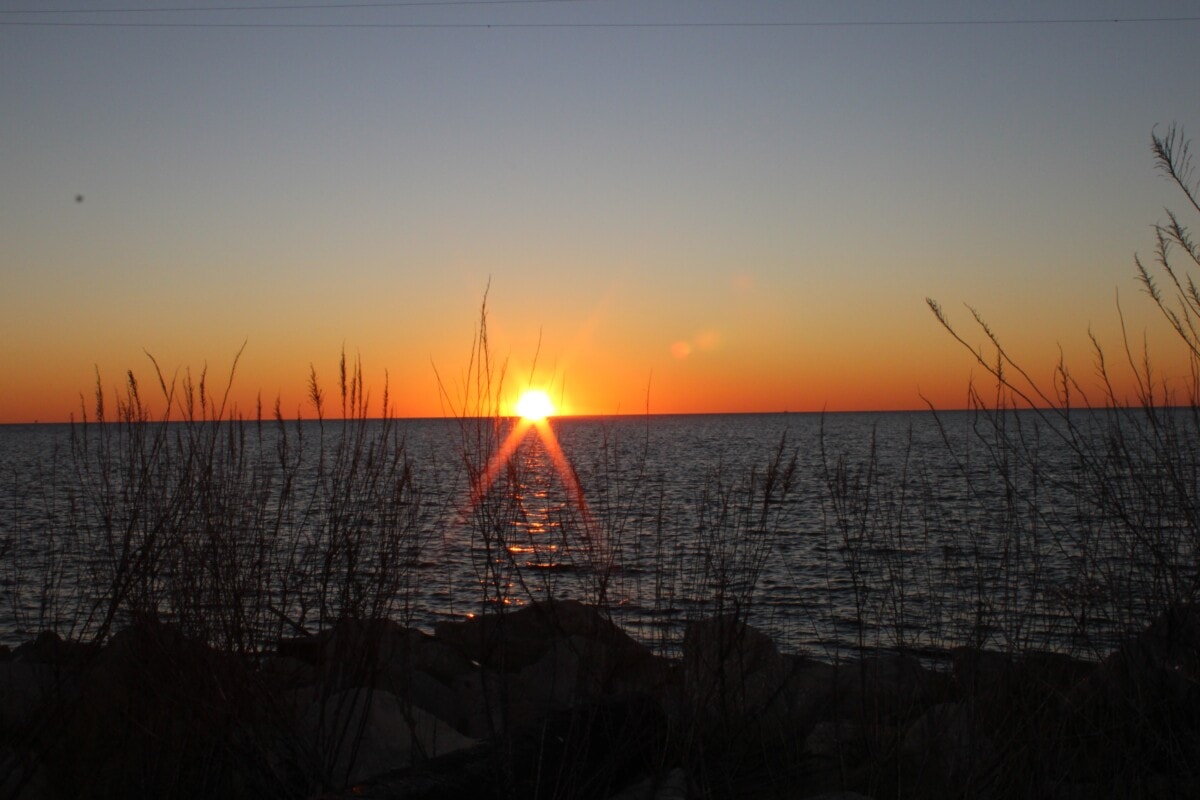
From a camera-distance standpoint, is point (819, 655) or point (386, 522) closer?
point (386, 522)

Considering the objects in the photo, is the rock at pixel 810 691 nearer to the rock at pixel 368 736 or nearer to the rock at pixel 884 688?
the rock at pixel 884 688

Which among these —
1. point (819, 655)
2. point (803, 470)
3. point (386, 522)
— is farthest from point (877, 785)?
point (803, 470)

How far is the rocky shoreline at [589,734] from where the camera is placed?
11.0 ft

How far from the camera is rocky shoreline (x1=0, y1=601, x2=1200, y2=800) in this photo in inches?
131

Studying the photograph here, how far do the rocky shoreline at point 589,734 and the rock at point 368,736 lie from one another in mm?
10

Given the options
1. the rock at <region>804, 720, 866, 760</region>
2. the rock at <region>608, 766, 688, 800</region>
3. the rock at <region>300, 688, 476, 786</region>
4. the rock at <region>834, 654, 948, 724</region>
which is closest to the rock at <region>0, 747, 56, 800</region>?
the rock at <region>300, 688, 476, 786</region>

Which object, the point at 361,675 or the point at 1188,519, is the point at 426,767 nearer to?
the point at 361,675

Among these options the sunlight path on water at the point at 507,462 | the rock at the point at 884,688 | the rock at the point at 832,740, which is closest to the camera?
the sunlight path on water at the point at 507,462

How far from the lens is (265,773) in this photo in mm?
3533

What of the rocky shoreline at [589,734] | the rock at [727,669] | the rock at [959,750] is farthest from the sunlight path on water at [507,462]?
the rock at [959,750]

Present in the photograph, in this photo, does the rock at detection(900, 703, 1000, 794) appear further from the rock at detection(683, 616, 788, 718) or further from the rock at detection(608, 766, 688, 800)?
the rock at detection(608, 766, 688, 800)

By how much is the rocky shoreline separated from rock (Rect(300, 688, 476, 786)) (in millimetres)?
10

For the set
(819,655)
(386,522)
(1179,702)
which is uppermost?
(386,522)

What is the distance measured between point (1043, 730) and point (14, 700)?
4.67m
